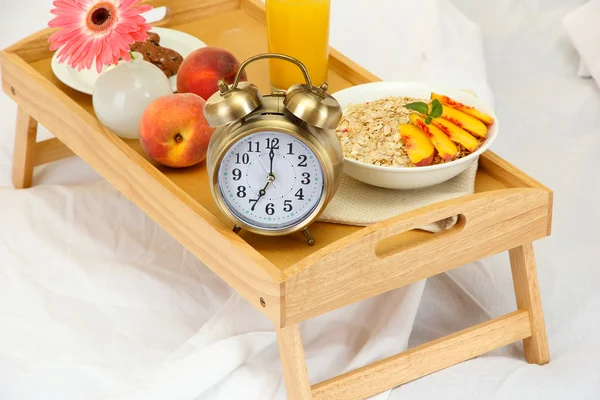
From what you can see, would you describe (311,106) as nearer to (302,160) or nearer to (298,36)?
(302,160)

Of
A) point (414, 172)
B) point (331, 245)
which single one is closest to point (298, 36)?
point (414, 172)

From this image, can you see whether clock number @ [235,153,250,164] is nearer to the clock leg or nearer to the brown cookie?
the clock leg

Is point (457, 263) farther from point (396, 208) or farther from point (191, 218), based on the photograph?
point (191, 218)

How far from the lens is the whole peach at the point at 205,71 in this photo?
1.66m

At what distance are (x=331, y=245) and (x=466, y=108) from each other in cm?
37

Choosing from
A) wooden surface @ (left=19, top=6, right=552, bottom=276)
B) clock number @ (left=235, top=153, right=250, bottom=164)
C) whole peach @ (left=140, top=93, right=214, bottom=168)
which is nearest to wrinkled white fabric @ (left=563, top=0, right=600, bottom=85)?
wooden surface @ (left=19, top=6, right=552, bottom=276)

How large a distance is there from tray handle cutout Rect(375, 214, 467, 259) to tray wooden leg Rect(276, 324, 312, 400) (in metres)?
0.16

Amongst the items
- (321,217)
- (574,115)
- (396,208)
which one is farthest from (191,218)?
(574,115)

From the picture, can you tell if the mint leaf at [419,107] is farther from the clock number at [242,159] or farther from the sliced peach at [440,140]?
the clock number at [242,159]

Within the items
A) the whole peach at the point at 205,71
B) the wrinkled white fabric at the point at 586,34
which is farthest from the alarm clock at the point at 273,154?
the wrinkled white fabric at the point at 586,34

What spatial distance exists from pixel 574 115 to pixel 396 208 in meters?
0.96

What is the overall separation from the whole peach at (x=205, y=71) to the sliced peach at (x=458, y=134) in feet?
1.27

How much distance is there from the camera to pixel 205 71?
65.3 inches

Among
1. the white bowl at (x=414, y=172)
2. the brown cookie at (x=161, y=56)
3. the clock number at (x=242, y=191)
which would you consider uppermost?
the clock number at (x=242, y=191)
